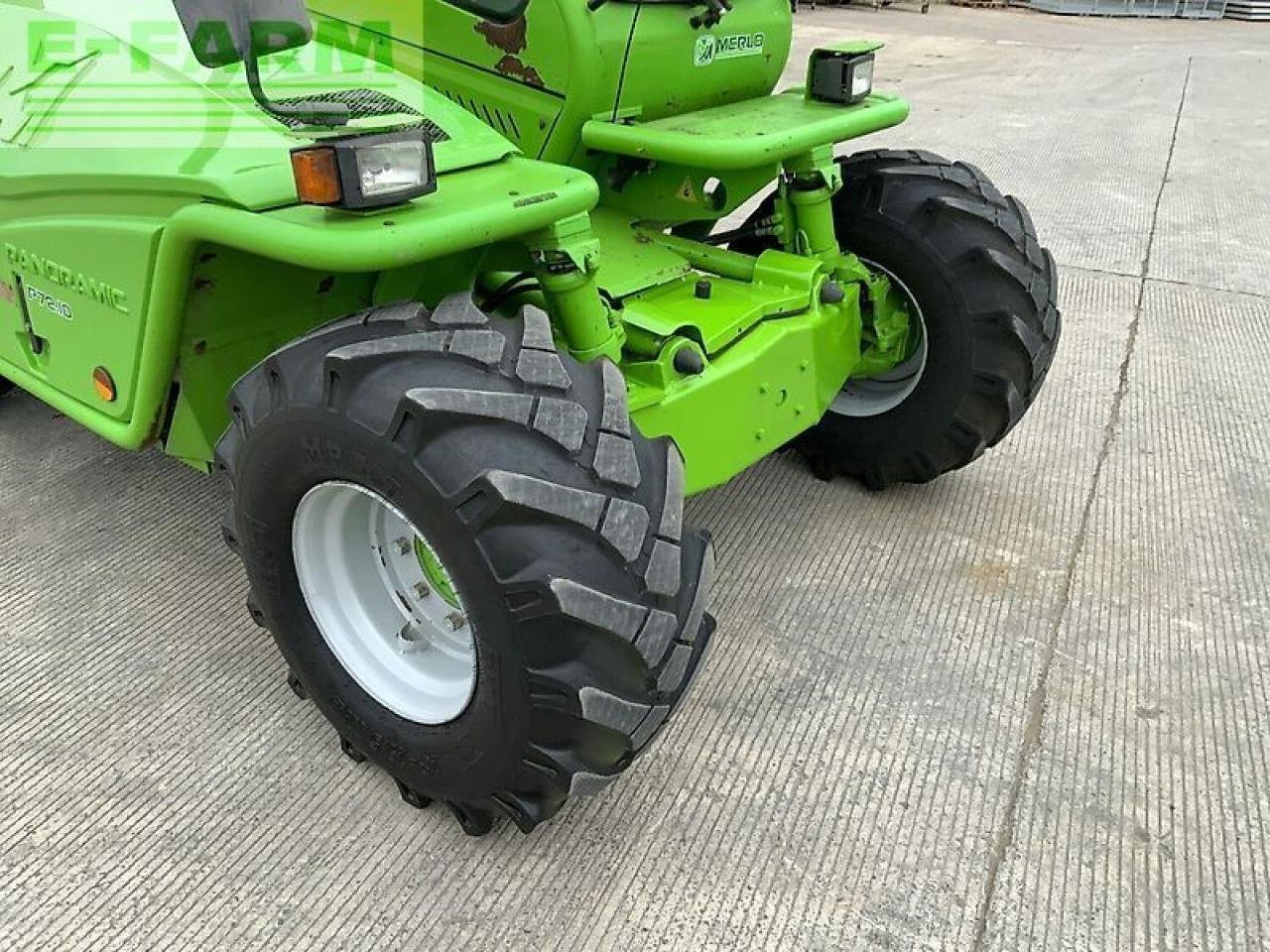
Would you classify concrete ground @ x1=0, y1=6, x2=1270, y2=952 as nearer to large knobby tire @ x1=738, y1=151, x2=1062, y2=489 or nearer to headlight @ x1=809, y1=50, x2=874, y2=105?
large knobby tire @ x1=738, y1=151, x2=1062, y2=489

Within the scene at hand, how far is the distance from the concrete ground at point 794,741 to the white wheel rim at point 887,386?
29 centimetres

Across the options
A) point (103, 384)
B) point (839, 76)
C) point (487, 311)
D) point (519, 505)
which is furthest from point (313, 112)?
point (839, 76)

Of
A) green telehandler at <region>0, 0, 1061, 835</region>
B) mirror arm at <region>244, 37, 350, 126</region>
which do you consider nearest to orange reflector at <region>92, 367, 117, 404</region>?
green telehandler at <region>0, 0, 1061, 835</region>

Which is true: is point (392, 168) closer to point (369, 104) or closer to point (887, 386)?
point (369, 104)

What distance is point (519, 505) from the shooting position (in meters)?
1.78

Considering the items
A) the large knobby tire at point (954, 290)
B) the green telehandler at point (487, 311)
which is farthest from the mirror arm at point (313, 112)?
the large knobby tire at point (954, 290)

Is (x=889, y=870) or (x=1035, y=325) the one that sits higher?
(x=1035, y=325)

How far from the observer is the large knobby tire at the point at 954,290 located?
3037mm

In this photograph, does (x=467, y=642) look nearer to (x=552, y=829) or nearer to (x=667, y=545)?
(x=552, y=829)

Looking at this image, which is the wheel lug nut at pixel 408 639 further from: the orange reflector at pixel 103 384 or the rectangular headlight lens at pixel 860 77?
the rectangular headlight lens at pixel 860 77

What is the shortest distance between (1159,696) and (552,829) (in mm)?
1514

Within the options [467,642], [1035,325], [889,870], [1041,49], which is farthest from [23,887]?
[1041,49]

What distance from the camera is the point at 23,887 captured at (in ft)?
6.76

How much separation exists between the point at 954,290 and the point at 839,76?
67 cm
